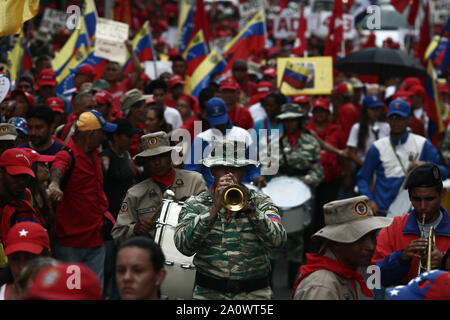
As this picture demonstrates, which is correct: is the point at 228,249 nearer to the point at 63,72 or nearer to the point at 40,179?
the point at 40,179

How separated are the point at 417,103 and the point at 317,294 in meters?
9.06

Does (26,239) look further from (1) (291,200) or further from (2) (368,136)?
(2) (368,136)

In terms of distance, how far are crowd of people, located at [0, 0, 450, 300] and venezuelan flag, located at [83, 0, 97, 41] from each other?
1077mm

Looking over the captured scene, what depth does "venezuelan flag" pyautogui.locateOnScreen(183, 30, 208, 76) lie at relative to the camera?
Result: 14.9 m

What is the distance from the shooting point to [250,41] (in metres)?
15.9

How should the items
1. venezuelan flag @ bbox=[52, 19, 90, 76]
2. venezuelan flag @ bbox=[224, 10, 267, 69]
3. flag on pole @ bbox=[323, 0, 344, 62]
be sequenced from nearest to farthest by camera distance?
1. venezuelan flag @ bbox=[52, 19, 90, 76]
2. flag on pole @ bbox=[323, 0, 344, 62]
3. venezuelan flag @ bbox=[224, 10, 267, 69]

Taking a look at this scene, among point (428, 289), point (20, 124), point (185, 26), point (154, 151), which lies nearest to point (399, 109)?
point (154, 151)

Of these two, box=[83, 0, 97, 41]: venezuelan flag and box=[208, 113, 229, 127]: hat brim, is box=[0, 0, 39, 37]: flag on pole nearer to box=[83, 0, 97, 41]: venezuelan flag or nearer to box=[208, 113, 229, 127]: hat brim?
box=[208, 113, 229, 127]: hat brim

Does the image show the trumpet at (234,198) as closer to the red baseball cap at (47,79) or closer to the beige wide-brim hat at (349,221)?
the beige wide-brim hat at (349,221)

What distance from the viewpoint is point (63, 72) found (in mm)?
12789

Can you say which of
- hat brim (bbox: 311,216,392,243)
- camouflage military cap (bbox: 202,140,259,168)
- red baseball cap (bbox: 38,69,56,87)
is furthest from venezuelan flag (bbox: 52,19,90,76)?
hat brim (bbox: 311,216,392,243)

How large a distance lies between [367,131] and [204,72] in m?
3.49

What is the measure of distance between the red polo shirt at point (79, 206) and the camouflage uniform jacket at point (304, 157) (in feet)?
10.7
